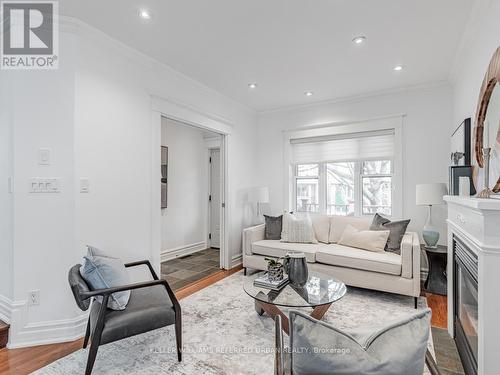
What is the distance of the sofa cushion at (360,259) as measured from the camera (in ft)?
9.68

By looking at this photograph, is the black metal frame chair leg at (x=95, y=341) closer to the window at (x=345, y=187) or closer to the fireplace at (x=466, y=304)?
the fireplace at (x=466, y=304)

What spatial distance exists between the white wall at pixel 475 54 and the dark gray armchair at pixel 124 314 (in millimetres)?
2893

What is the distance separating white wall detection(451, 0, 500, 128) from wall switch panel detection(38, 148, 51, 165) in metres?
3.39

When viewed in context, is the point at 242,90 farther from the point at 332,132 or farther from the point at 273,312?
the point at 273,312

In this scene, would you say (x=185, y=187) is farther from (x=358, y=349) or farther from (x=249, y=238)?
(x=358, y=349)

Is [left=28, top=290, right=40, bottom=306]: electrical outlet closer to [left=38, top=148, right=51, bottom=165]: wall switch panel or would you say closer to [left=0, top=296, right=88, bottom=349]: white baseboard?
[left=0, top=296, right=88, bottom=349]: white baseboard

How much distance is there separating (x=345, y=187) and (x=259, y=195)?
137 centimetres

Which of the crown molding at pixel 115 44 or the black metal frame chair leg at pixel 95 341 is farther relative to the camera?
the crown molding at pixel 115 44

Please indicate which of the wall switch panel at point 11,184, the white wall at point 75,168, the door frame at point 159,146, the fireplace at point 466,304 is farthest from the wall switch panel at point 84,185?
the fireplace at point 466,304

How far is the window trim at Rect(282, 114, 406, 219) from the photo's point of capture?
377 centimetres

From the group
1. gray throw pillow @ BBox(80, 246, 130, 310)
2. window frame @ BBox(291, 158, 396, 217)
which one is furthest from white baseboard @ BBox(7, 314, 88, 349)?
window frame @ BBox(291, 158, 396, 217)

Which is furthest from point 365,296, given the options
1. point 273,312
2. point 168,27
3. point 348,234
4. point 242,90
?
point 168,27

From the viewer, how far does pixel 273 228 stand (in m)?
4.11

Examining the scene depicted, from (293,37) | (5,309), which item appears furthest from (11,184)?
(293,37)
